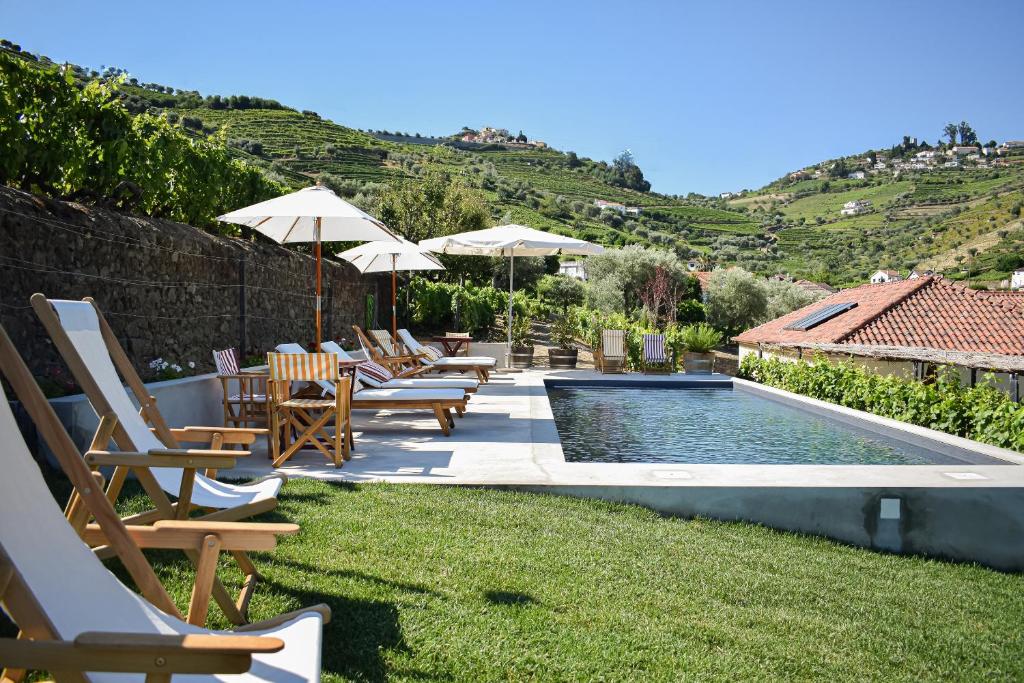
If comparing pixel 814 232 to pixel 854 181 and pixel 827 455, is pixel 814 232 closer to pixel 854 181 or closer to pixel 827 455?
pixel 854 181

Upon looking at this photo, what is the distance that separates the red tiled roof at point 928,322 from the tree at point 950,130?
104598 mm

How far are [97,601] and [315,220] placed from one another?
6.91 metres

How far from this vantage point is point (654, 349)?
51.9 feet

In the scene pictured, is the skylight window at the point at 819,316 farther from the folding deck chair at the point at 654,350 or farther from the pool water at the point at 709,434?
the pool water at the point at 709,434

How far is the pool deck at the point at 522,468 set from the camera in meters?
5.41

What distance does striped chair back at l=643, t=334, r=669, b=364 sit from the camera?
15.8 metres

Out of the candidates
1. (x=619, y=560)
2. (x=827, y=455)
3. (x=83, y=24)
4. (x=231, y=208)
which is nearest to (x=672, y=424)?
(x=827, y=455)

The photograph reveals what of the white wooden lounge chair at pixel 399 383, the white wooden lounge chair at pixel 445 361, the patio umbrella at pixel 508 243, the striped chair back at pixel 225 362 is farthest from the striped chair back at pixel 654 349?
the striped chair back at pixel 225 362

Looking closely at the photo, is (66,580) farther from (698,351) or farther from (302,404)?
(698,351)

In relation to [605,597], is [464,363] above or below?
above

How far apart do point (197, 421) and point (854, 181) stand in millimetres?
98796

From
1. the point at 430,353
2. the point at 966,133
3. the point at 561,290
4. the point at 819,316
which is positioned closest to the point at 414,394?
the point at 430,353

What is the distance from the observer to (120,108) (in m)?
8.12

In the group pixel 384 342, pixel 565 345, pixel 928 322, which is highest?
pixel 928 322
